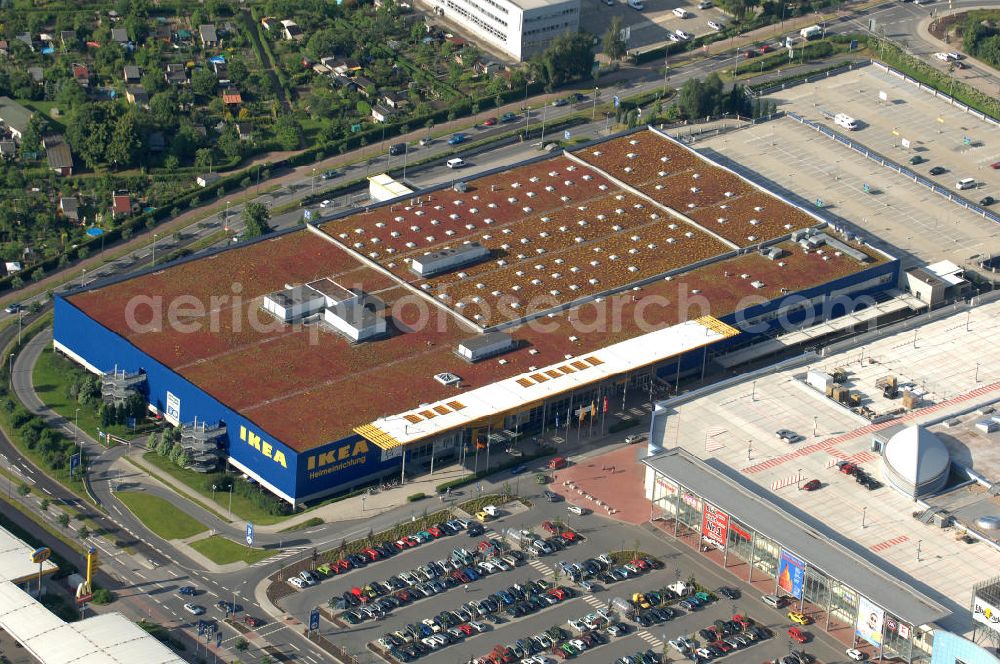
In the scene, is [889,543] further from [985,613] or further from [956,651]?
[956,651]

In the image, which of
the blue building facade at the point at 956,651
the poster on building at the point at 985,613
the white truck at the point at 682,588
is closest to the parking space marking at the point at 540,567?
the white truck at the point at 682,588

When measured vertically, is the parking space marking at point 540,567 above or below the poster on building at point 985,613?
below

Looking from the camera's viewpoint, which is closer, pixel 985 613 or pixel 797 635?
pixel 985 613

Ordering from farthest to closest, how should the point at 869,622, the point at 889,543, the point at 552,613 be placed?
the point at 889,543 < the point at 552,613 < the point at 869,622

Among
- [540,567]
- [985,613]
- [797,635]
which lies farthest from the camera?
[540,567]

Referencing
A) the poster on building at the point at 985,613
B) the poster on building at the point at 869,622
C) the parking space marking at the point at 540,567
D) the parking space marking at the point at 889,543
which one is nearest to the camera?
the poster on building at the point at 985,613

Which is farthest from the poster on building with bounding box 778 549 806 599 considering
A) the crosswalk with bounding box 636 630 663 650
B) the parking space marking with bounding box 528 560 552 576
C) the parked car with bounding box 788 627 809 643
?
the parking space marking with bounding box 528 560 552 576

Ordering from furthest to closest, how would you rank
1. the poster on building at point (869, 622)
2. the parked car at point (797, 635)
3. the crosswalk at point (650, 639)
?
the parked car at point (797, 635)
the crosswalk at point (650, 639)
the poster on building at point (869, 622)

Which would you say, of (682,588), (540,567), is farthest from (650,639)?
(540,567)

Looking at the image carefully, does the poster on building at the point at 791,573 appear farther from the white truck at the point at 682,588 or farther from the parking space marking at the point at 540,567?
the parking space marking at the point at 540,567
